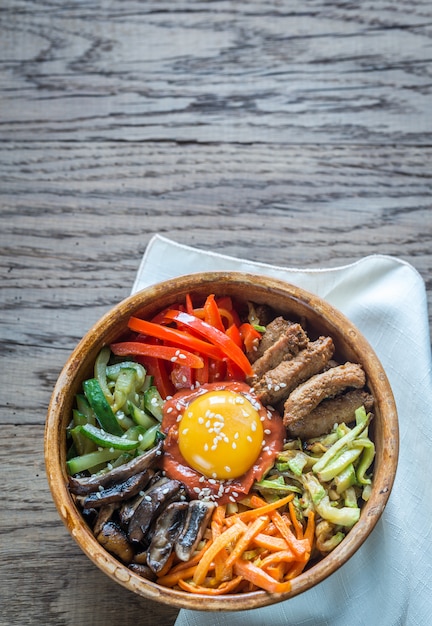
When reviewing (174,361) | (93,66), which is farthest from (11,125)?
(174,361)

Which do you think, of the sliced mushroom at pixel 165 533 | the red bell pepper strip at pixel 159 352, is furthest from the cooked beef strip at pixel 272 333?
the sliced mushroom at pixel 165 533

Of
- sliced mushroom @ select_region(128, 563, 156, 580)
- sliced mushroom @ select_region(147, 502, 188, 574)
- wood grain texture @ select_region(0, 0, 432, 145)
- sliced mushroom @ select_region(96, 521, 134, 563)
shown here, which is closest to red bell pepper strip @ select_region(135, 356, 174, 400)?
sliced mushroom @ select_region(147, 502, 188, 574)

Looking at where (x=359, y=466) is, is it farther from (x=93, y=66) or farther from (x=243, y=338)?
(x=93, y=66)

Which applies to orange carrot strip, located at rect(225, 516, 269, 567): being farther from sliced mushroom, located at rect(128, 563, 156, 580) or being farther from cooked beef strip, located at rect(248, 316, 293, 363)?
cooked beef strip, located at rect(248, 316, 293, 363)

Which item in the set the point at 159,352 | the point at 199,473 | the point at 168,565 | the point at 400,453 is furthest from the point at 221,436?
the point at 400,453

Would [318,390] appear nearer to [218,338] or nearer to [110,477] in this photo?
[218,338]

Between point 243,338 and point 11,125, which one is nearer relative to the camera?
point 243,338
